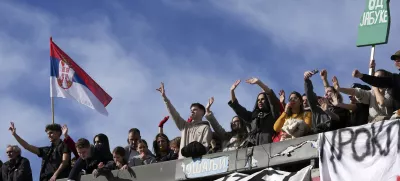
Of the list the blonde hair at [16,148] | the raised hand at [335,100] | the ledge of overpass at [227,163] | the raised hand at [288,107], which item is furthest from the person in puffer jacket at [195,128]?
the blonde hair at [16,148]

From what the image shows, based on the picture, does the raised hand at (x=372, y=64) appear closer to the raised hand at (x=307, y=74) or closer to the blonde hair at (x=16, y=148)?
the raised hand at (x=307, y=74)

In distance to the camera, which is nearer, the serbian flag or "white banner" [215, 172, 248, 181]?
"white banner" [215, 172, 248, 181]

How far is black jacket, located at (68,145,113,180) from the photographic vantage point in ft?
70.1

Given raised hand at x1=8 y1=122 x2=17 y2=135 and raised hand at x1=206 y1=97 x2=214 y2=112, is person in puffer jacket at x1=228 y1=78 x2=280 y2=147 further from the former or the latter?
raised hand at x1=8 y1=122 x2=17 y2=135

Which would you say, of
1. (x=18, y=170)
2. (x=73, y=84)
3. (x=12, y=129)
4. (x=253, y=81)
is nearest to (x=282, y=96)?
(x=253, y=81)

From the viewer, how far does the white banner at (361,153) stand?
17.4 meters

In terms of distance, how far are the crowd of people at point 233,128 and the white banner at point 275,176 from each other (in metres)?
0.60

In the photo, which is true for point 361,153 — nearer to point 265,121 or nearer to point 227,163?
point 265,121

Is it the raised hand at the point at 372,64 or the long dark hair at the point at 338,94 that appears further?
the raised hand at the point at 372,64

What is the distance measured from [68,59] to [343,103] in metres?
9.80

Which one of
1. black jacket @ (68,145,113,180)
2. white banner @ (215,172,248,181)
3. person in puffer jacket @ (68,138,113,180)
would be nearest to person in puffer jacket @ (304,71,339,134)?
white banner @ (215,172,248,181)

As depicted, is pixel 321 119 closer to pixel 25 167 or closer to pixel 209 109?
pixel 209 109

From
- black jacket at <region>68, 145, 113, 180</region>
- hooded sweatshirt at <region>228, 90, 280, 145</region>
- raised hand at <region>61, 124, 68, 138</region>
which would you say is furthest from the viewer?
raised hand at <region>61, 124, 68, 138</region>

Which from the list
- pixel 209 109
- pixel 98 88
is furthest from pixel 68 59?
pixel 209 109
